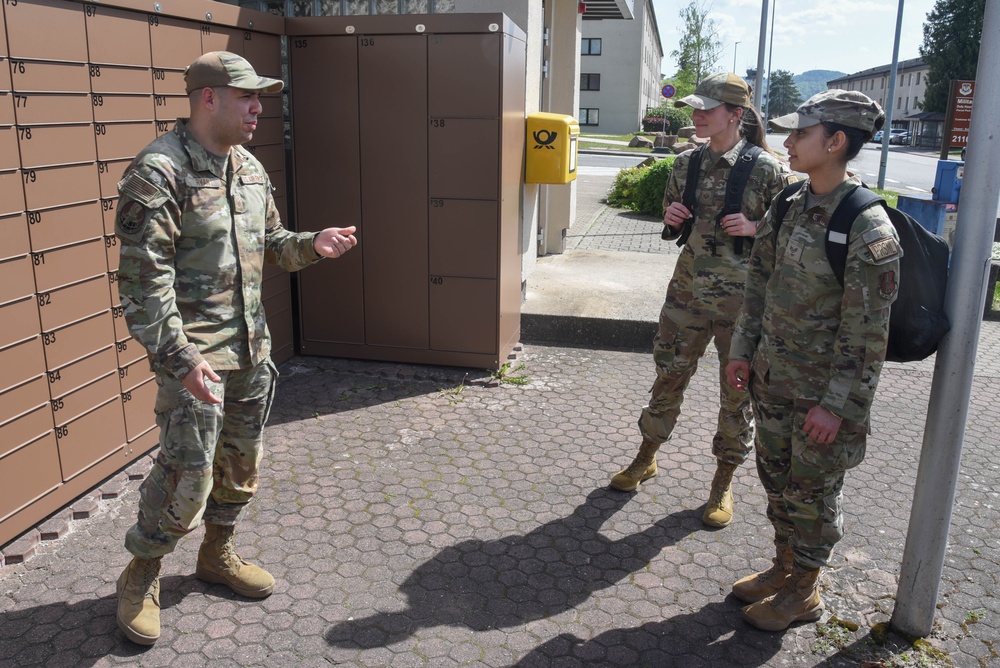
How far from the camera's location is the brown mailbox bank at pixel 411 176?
5.96 meters

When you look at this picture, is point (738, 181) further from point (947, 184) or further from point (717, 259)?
point (947, 184)

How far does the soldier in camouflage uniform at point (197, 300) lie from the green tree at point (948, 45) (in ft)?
221

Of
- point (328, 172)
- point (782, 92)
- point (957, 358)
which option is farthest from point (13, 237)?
point (782, 92)

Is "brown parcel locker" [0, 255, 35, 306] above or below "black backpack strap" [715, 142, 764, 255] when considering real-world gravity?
below

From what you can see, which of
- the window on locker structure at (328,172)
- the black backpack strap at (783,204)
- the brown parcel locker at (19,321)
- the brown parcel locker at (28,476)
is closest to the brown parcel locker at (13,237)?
the brown parcel locker at (19,321)

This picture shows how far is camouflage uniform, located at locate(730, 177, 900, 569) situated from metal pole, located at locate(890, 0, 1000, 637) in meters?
0.37

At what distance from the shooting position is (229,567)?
3.63m

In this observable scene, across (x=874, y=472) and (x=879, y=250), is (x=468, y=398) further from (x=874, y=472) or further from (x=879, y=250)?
(x=879, y=250)

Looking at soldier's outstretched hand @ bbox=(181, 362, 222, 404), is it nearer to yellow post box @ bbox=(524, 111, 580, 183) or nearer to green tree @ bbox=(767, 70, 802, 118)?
yellow post box @ bbox=(524, 111, 580, 183)

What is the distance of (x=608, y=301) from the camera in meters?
7.91

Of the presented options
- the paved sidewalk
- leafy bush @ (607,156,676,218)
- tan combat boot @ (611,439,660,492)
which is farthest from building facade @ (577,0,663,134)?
tan combat boot @ (611,439,660,492)

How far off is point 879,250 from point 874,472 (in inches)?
101

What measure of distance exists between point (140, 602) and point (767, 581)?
2604 mm

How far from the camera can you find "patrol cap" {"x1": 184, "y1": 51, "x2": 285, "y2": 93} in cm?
318
